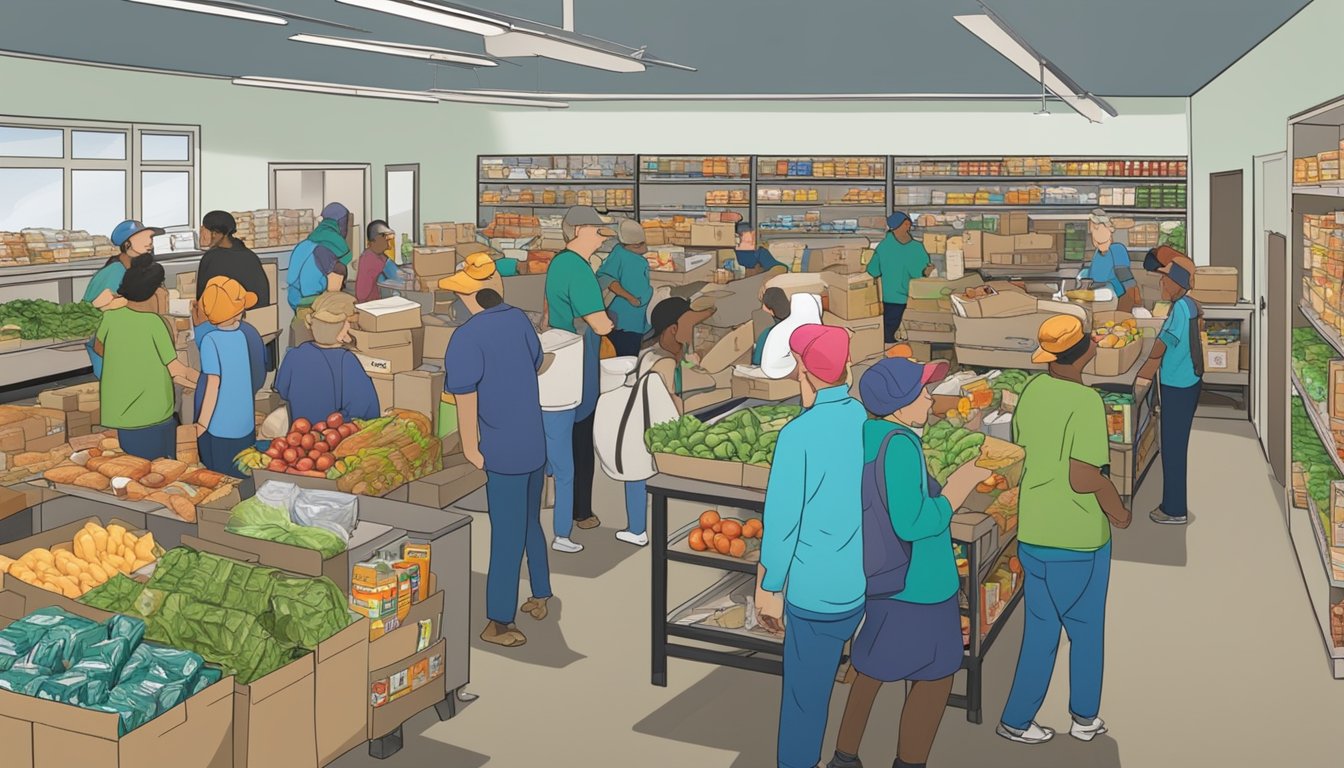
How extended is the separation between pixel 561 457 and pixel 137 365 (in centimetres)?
223

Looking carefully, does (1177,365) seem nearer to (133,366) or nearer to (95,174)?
(133,366)

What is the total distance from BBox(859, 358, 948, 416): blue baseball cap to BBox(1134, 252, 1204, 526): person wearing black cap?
13.3 ft

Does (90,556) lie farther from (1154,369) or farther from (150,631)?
(1154,369)

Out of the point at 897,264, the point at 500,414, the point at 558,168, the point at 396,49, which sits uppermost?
the point at 558,168

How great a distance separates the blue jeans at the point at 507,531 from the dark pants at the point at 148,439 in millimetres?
1949

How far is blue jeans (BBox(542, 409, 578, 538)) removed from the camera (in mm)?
6809

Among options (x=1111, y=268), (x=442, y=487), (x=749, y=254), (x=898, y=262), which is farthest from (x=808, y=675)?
(x=898, y=262)

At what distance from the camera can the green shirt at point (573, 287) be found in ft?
22.9

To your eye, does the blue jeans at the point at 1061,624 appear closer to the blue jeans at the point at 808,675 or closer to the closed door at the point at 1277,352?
the blue jeans at the point at 808,675

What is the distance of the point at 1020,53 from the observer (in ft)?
25.5

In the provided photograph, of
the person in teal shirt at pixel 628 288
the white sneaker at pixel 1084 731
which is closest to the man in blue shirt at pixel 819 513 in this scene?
the white sneaker at pixel 1084 731

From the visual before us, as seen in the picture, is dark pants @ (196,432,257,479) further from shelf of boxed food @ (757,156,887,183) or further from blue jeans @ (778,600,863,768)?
shelf of boxed food @ (757,156,887,183)

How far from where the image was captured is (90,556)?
468 cm

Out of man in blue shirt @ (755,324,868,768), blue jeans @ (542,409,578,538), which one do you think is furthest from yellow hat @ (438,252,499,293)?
man in blue shirt @ (755,324,868,768)
